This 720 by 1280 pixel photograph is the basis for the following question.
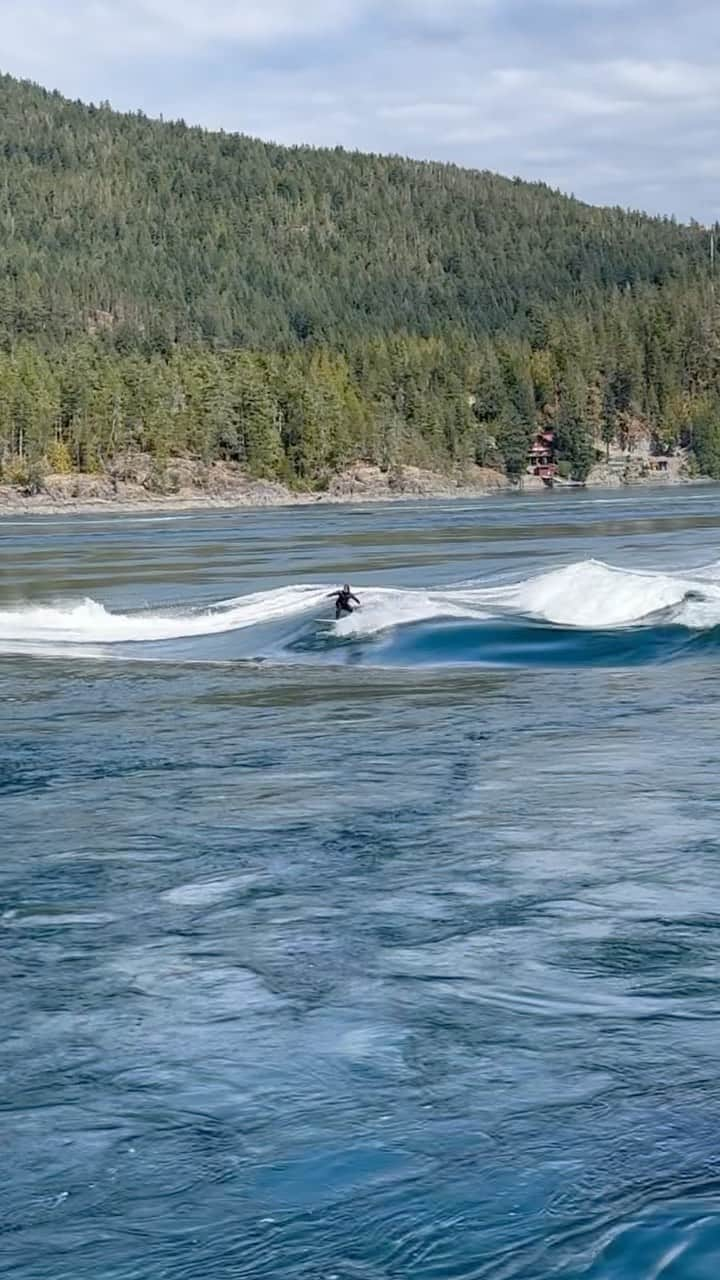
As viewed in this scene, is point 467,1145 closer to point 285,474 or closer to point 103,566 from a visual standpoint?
point 103,566

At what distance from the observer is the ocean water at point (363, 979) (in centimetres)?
778

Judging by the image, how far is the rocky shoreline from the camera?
13425 centimetres

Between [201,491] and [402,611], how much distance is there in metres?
117

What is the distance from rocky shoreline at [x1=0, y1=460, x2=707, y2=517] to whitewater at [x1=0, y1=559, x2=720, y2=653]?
84.2m

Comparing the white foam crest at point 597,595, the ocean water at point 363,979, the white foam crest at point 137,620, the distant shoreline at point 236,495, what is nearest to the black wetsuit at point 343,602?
the white foam crest at point 137,620

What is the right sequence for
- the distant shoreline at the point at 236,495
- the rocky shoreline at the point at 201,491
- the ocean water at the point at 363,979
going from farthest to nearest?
the rocky shoreline at the point at 201,491, the distant shoreline at the point at 236,495, the ocean water at the point at 363,979

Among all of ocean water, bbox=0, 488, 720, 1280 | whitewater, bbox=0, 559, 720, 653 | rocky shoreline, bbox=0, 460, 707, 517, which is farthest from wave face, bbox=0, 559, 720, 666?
rocky shoreline, bbox=0, 460, 707, 517

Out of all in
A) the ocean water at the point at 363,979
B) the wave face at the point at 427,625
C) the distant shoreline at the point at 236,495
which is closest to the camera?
the ocean water at the point at 363,979

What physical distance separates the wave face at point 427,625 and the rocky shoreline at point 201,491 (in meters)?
85.0

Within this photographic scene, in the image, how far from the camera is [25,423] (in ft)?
475

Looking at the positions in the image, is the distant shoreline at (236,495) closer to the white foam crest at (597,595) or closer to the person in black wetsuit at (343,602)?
the white foam crest at (597,595)

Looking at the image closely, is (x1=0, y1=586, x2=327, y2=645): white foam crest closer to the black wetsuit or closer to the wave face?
the wave face

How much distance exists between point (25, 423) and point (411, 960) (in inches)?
5429

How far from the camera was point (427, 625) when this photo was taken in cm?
3116
